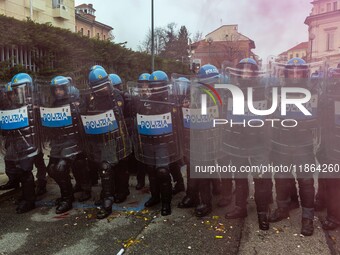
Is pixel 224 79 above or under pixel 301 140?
above

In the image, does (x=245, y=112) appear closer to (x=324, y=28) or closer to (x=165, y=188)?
(x=165, y=188)

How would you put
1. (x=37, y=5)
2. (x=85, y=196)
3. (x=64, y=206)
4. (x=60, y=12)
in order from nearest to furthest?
1. (x=64, y=206)
2. (x=85, y=196)
3. (x=37, y=5)
4. (x=60, y=12)

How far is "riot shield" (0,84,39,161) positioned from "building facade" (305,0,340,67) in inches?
151

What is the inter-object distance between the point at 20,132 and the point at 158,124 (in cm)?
179

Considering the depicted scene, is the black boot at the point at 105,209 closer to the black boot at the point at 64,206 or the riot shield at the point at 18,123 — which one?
the black boot at the point at 64,206

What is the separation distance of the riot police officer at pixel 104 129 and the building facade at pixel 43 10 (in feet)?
57.8

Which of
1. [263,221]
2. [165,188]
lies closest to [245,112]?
[263,221]

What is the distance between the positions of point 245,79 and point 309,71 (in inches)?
27.5

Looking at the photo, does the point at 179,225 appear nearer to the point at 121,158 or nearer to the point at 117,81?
the point at 121,158

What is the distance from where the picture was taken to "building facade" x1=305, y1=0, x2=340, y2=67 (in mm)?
5047

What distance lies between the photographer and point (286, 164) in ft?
12.8

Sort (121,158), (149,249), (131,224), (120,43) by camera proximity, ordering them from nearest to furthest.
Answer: (149,249) < (131,224) < (121,158) < (120,43)

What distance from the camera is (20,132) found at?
4535mm

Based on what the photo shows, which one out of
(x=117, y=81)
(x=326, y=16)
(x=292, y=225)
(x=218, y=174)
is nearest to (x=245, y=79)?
(x=218, y=174)
